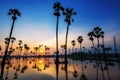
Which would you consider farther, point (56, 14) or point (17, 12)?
point (56, 14)

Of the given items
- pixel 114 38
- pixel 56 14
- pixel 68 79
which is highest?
pixel 56 14

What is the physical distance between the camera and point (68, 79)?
Answer: 32469 millimetres

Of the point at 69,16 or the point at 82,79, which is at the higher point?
the point at 69,16

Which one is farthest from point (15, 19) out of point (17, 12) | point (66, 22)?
point (66, 22)

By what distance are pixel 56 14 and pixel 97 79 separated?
33358 mm

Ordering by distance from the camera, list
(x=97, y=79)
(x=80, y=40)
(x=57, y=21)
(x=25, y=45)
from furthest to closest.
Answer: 1. (x=25, y=45)
2. (x=80, y=40)
3. (x=57, y=21)
4. (x=97, y=79)

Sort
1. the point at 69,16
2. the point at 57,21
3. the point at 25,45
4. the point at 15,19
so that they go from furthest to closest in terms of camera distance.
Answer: the point at 25,45 < the point at 69,16 < the point at 57,21 < the point at 15,19

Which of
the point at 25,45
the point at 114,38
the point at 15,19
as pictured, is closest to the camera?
the point at 15,19

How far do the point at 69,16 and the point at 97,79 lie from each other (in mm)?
36116

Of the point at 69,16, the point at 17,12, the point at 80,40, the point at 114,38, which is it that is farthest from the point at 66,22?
the point at 80,40

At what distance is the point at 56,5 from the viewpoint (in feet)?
197

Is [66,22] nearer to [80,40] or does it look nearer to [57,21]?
[57,21]

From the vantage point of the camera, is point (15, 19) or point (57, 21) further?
point (57, 21)

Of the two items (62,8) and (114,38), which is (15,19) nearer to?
(62,8)
